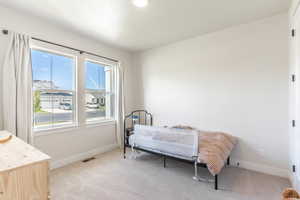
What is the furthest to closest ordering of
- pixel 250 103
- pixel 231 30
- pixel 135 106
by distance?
1. pixel 135 106
2. pixel 231 30
3. pixel 250 103

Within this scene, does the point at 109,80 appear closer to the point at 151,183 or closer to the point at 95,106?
the point at 95,106

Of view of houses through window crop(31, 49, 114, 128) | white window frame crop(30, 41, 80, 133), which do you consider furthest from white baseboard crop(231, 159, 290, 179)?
white window frame crop(30, 41, 80, 133)

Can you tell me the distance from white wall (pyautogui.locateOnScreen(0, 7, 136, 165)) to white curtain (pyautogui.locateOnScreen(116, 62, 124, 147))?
154mm

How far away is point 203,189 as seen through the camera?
214cm

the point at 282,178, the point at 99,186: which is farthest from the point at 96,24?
the point at 282,178

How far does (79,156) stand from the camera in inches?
125

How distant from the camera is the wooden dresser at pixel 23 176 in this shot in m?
0.95

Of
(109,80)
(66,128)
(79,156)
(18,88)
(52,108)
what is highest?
(109,80)

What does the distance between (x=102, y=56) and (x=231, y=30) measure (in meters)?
2.81

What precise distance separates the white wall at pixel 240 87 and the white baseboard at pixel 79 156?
1.57m

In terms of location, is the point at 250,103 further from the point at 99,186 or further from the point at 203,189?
the point at 99,186

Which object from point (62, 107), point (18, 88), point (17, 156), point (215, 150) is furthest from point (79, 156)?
point (215, 150)

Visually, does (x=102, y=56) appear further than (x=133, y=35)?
Yes

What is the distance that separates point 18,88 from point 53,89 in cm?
61
